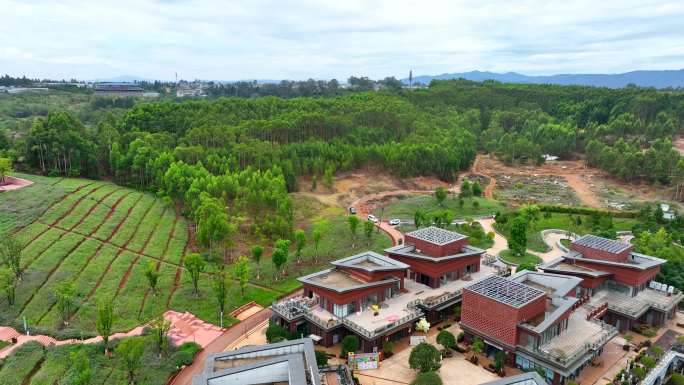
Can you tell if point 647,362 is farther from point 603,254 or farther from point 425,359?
point 425,359

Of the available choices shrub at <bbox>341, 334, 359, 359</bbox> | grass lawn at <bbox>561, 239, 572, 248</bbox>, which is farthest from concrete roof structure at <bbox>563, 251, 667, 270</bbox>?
shrub at <bbox>341, 334, 359, 359</bbox>

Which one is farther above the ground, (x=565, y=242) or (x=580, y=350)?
(x=580, y=350)

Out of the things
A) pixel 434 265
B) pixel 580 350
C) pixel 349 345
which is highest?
pixel 434 265

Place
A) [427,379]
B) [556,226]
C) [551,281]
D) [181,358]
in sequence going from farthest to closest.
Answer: [556,226] → [551,281] → [181,358] → [427,379]

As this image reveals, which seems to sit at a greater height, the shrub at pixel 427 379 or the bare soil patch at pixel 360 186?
the bare soil patch at pixel 360 186

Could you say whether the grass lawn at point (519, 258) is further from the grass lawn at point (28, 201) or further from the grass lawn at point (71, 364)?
the grass lawn at point (28, 201)

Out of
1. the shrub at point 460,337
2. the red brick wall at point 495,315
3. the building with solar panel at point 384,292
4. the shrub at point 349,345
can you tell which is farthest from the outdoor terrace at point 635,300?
the shrub at point 349,345

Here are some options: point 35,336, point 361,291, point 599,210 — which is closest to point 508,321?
point 361,291

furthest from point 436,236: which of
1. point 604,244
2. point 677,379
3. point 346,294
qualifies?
point 677,379
